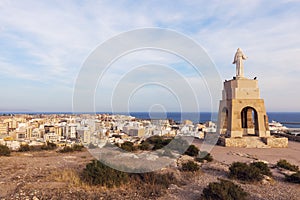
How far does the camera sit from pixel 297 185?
616 cm

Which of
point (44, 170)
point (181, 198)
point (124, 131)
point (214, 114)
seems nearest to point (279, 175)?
point (181, 198)

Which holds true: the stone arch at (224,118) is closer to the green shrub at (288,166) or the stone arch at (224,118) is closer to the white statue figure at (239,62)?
the white statue figure at (239,62)

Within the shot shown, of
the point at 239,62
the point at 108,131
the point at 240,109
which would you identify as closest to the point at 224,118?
the point at 240,109

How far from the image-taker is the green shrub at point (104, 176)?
581 cm

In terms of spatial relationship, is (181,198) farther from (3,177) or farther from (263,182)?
(3,177)

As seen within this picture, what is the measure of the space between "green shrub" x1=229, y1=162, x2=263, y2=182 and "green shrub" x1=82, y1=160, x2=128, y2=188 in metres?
3.01

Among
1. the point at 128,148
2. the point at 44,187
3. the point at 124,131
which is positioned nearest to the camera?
the point at 44,187

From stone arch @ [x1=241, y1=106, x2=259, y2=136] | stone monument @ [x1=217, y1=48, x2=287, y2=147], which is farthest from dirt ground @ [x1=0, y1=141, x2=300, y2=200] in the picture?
stone arch @ [x1=241, y1=106, x2=259, y2=136]

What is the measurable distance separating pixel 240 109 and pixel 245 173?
763 cm

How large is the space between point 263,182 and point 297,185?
788 mm

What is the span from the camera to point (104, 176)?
234 inches

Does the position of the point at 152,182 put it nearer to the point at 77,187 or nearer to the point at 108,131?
the point at 77,187

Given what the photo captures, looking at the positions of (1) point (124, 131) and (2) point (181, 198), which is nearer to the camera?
(2) point (181, 198)

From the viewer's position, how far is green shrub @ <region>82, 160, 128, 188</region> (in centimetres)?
581
